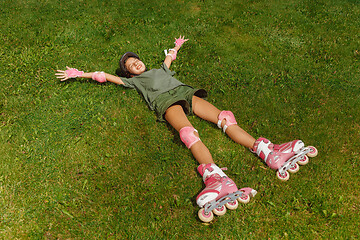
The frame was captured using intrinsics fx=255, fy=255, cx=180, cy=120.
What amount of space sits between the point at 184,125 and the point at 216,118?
2.74 feet

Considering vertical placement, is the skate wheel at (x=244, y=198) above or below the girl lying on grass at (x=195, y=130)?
below

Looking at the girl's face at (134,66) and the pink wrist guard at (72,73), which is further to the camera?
the pink wrist guard at (72,73)

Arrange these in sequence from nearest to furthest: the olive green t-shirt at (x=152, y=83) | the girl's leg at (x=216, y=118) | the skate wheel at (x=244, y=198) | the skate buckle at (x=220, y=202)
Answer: the skate buckle at (x=220, y=202), the skate wheel at (x=244, y=198), the girl's leg at (x=216, y=118), the olive green t-shirt at (x=152, y=83)

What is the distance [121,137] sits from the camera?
564cm

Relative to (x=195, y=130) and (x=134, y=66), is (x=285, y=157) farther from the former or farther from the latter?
(x=134, y=66)

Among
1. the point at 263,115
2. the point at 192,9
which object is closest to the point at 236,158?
the point at 263,115

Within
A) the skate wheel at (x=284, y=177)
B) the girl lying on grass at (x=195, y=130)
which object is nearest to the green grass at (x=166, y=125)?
the skate wheel at (x=284, y=177)

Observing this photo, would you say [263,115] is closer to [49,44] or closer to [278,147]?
[278,147]

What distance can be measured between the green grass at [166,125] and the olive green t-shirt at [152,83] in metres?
0.30

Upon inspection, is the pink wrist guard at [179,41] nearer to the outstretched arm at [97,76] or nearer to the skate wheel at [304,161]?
the outstretched arm at [97,76]

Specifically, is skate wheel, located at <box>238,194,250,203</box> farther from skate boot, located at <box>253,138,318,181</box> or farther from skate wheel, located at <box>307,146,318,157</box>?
skate wheel, located at <box>307,146,318,157</box>

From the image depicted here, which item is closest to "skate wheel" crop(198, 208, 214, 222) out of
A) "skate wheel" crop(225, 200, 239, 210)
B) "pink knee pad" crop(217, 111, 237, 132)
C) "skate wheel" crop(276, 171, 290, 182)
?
"skate wheel" crop(225, 200, 239, 210)

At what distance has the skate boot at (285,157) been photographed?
181 inches

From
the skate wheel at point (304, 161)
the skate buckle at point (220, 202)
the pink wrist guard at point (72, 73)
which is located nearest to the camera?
the skate buckle at point (220, 202)
